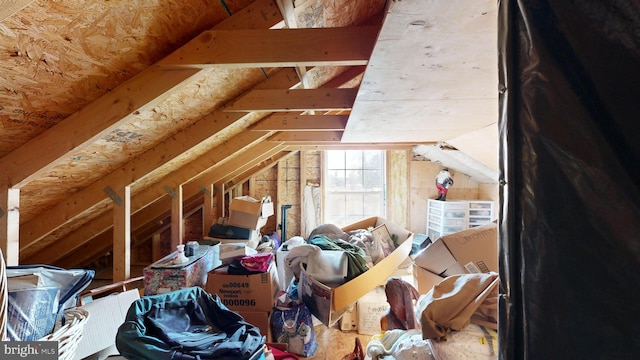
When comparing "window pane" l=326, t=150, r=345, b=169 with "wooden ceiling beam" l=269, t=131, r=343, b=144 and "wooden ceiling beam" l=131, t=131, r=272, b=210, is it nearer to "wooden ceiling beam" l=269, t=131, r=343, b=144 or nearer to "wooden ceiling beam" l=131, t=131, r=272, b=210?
"wooden ceiling beam" l=269, t=131, r=343, b=144

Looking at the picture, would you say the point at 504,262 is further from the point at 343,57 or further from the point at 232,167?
the point at 232,167

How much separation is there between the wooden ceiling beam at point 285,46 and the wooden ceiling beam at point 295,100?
719mm

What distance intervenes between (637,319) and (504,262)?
196 mm

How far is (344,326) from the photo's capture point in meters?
2.73

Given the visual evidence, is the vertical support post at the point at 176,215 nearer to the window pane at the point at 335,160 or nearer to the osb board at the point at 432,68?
the osb board at the point at 432,68

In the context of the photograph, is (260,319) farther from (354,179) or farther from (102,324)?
(354,179)

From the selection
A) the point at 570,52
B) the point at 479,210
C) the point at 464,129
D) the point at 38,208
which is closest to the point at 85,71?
the point at 38,208

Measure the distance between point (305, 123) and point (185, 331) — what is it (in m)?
1.82

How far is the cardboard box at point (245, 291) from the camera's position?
91.2 inches

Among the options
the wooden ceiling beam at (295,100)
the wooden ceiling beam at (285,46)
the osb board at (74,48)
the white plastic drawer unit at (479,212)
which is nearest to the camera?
the osb board at (74,48)

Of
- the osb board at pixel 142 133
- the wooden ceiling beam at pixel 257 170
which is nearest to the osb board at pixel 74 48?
the osb board at pixel 142 133

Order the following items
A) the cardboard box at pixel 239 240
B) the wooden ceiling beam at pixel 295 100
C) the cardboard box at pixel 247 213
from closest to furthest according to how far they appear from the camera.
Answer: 1. the wooden ceiling beam at pixel 295 100
2. the cardboard box at pixel 239 240
3. the cardboard box at pixel 247 213

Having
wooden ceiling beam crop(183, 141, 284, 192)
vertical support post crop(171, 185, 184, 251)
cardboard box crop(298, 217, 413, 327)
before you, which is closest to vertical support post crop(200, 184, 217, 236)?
wooden ceiling beam crop(183, 141, 284, 192)

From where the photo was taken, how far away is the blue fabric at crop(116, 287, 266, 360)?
118 cm
